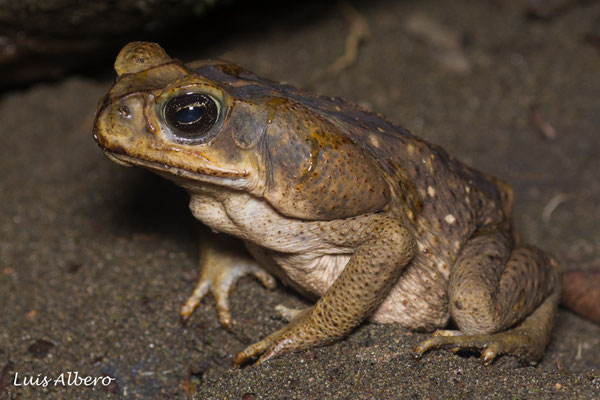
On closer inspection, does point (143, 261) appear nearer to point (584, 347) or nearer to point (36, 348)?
point (36, 348)

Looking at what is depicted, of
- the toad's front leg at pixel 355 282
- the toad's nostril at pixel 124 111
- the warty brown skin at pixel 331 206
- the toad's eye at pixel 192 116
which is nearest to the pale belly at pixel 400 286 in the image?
the warty brown skin at pixel 331 206

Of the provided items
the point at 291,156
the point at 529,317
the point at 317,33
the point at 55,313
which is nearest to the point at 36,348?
the point at 55,313

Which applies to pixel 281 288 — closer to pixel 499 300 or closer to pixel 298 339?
pixel 298 339

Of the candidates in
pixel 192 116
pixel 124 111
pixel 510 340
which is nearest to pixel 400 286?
pixel 510 340

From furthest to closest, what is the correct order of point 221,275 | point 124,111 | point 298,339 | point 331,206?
point 221,275 < point 298,339 < point 331,206 < point 124,111

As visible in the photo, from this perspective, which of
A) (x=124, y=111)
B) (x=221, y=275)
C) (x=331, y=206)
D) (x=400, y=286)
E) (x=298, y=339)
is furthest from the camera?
(x=221, y=275)

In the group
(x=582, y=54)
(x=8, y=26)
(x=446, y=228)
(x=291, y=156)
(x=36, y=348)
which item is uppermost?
(x=582, y=54)
